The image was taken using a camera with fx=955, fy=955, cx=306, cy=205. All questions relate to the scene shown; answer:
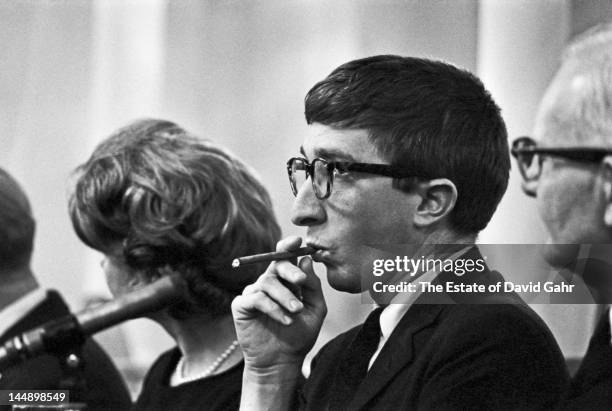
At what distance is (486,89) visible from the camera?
189cm

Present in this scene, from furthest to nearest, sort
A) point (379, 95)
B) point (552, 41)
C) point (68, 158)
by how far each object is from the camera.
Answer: point (68, 158)
point (552, 41)
point (379, 95)

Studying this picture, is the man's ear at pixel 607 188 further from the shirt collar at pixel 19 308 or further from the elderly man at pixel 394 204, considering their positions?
the shirt collar at pixel 19 308

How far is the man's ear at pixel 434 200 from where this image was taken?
5.85ft

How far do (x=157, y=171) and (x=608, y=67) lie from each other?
4.19 feet

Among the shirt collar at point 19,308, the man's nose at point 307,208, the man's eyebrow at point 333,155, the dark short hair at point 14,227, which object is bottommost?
the shirt collar at point 19,308

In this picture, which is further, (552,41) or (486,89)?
(552,41)

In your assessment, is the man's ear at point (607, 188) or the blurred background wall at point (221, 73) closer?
the man's ear at point (607, 188)

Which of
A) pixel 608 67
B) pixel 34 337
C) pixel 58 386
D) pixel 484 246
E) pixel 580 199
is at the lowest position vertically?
pixel 58 386

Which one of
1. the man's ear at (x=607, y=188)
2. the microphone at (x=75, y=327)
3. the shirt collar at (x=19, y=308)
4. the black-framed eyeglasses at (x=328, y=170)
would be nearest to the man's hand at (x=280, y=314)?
the black-framed eyeglasses at (x=328, y=170)

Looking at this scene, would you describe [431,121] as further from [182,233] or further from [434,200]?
[182,233]

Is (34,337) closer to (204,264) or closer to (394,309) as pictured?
(204,264)

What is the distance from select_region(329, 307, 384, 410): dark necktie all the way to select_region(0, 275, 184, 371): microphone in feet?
1.48

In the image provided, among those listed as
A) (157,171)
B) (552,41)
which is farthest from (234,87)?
(552,41)

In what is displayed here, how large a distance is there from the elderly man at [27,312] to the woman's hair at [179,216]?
0.34 meters
